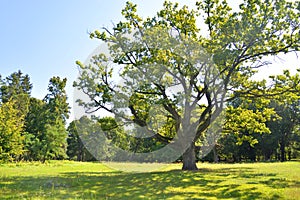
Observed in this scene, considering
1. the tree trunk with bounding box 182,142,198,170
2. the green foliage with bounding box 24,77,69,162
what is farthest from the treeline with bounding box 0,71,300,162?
the tree trunk with bounding box 182,142,198,170

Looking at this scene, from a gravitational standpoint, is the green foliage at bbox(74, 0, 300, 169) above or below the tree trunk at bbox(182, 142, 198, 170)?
above

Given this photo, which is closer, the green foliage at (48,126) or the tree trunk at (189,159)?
the tree trunk at (189,159)

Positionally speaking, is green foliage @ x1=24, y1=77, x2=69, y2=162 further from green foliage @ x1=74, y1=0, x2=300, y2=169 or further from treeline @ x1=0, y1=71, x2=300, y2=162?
green foliage @ x1=74, y1=0, x2=300, y2=169

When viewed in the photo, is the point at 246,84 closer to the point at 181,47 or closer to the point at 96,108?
the point at 181,47

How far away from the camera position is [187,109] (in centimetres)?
2386

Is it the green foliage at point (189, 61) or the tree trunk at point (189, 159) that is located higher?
the green foliage at point (189, 61)

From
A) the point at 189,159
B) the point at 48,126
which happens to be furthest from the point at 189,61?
the point at 48,126

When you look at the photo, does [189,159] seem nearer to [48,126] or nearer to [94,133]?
[48,126]

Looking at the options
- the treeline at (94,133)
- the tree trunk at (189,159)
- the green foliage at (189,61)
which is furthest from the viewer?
the treeline at (94,133)

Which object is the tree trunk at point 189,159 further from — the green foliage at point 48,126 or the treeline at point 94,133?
the green foliage at point 48,126

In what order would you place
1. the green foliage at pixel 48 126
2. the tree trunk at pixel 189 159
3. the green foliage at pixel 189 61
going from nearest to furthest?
the green foliage at pixel 189 61 → the tree trunk at pixel 189 159 → the green foliage at pixel 48 126

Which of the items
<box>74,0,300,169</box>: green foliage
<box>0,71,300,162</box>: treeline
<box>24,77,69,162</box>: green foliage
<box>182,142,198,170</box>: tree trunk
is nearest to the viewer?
<box>74,0,300,169</box>: green foliage

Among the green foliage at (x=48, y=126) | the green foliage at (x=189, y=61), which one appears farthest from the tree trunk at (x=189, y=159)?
the green foliage at (x=48, y=126)

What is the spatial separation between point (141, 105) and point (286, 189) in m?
13.4
